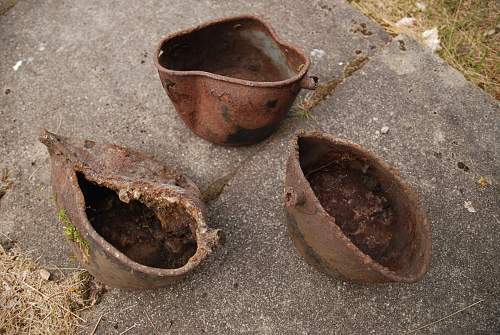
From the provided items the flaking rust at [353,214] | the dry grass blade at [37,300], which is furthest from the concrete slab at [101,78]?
the flaking rust at [353,214]

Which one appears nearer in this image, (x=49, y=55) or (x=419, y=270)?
(x=419, y=270)

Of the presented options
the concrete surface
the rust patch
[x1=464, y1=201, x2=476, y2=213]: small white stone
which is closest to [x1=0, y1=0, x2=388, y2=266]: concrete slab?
the concrete surface

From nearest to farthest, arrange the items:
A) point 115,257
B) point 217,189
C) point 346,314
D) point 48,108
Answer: point 115,257
point 346,314
point 217,189
point 48,108

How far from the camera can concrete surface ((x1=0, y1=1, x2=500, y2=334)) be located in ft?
6.87

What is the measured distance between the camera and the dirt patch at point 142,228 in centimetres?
206

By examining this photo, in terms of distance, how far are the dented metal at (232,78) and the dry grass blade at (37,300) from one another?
40.4 inches

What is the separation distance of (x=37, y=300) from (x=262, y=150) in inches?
54.6

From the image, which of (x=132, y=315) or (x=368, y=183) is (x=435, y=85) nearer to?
(x=368, y=183)

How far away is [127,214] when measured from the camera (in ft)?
7.16

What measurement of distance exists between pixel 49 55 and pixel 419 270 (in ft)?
8.42

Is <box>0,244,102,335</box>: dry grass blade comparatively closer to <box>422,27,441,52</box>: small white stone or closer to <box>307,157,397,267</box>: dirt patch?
<box>307,157,397,267</box>: dirt patch

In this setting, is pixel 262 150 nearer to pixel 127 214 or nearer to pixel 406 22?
pixel 127 214

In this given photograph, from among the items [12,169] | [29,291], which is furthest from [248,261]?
[12,169]

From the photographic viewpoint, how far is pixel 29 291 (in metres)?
2.15
